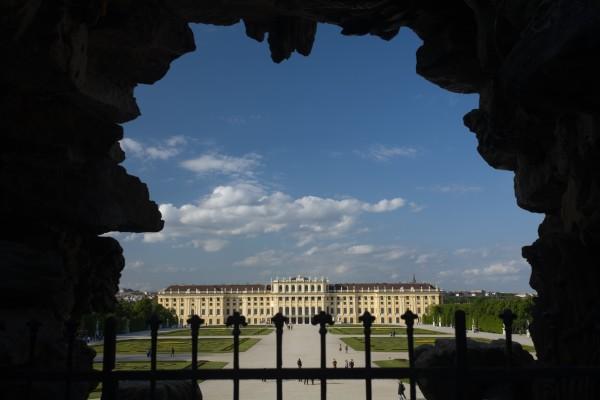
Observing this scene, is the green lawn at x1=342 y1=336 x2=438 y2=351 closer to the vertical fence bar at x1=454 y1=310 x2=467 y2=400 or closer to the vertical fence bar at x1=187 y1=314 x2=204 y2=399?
the vertical fence bar at x1=454 y1=310 x2=467 y2=400

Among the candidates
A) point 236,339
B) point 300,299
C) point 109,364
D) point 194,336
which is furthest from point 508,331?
point 300,299

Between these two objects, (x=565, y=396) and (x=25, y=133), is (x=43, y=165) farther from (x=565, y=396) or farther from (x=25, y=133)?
(x=565, y=396)

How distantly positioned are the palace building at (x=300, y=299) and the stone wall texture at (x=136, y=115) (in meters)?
102

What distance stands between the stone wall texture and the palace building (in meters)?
102

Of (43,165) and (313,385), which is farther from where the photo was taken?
(313,385)

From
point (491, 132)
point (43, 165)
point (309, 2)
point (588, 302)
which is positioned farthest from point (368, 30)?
point (43, 165)

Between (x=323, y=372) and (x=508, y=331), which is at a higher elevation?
(x=508, y=331)

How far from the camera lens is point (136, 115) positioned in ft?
19.9

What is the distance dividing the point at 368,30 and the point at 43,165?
12.4ft

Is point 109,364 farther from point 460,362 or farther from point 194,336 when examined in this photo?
point 460,362

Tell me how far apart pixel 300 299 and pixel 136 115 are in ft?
354

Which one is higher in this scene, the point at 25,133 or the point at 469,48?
the point at 469,48

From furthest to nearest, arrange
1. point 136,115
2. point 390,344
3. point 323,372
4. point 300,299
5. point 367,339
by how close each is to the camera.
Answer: point 300,299 < point 390,344 < point 136,115 < point 367,339 < point 323,372

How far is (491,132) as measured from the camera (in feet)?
17.9
